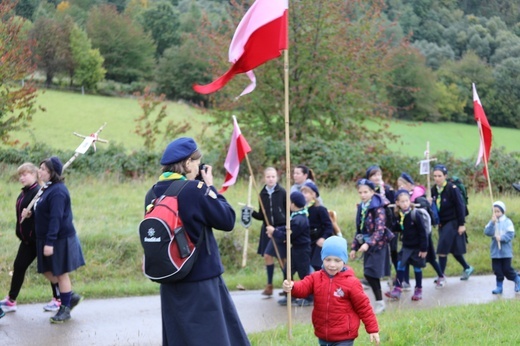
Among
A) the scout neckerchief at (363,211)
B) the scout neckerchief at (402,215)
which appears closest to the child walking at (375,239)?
the scout neckerchief at (363,211)

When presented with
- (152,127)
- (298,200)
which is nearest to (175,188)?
(298,200)

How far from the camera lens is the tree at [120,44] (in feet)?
104

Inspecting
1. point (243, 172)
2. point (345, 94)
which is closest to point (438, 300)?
point (243, 172)

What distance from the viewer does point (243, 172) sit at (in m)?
19.3

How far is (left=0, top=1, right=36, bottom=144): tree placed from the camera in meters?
16.4

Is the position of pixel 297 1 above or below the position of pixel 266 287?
above

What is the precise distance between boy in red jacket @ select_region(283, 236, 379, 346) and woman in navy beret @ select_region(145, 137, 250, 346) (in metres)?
0.91

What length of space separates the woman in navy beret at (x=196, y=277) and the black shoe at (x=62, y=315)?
12.9ft

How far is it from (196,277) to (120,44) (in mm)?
38145

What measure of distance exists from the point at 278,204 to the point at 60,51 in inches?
707

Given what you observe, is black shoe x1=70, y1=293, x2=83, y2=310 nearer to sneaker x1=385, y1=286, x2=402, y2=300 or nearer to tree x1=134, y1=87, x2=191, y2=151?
sneaker x1=385, y1=286, x2=402, y2=300

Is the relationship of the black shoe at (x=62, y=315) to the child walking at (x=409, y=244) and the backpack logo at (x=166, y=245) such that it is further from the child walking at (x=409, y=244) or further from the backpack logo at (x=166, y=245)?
the child walking at (x=409, y=244)

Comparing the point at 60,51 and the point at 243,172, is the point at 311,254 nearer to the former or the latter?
the point at 243,172

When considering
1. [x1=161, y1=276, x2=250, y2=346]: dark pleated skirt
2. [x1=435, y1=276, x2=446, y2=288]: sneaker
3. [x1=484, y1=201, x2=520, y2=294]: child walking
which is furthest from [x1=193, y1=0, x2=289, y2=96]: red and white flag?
[x1=435, y1=276, x2=446, y2=288]: sneaker
